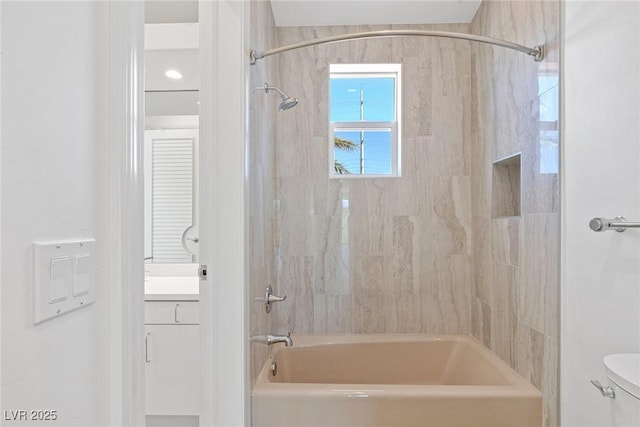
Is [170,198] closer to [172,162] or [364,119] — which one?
[172,162]

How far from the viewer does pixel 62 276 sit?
21.3 inches

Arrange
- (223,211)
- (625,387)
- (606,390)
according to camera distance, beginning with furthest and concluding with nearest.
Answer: (223,211), (606,390), (625,387)

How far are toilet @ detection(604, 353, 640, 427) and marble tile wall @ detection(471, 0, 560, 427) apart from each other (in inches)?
14.5

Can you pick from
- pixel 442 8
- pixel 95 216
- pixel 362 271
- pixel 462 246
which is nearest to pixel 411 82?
pixel 442 8

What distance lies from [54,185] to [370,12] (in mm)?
2298

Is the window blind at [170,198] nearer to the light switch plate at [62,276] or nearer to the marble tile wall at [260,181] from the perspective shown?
the marble tile wall at [260,181]

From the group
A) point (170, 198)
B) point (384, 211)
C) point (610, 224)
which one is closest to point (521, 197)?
point (610, 224)

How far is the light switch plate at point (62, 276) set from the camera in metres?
0.50

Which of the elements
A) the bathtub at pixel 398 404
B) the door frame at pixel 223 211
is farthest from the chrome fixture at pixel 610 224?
the door frame at pixel 223 211

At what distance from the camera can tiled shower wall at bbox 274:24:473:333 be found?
248cm

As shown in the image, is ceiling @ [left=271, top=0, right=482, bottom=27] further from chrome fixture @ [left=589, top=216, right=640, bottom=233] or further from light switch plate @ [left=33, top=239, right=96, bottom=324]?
light switch plate @ [left=33, top=239, right=96, bottom=324]

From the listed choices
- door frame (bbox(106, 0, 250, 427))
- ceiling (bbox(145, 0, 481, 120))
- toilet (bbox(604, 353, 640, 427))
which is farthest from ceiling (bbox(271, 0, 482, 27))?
toilet (bbox(604, 353, 640, 427))

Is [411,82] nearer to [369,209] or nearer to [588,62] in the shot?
[369,209]

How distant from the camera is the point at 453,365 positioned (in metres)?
2.32
